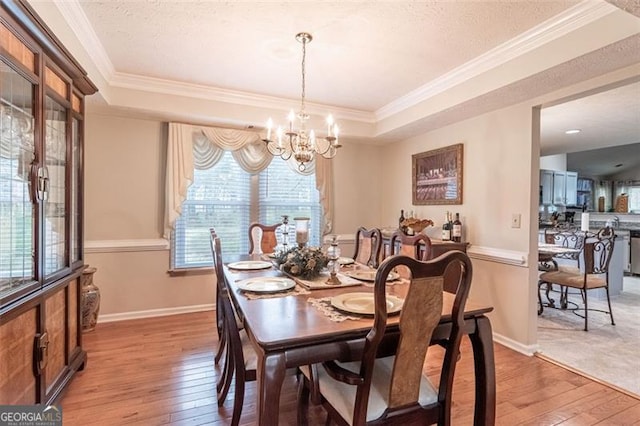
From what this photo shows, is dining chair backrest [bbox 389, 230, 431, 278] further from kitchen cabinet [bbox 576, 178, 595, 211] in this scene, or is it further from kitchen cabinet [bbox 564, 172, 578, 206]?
kitchen cabinet [bbox 576, 178, 595, 211]

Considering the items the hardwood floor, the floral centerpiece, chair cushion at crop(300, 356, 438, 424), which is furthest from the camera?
the floral centerpiece

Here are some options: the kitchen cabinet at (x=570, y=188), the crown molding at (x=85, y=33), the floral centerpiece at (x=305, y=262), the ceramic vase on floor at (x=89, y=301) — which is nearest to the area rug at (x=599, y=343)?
the floral centerpiece at (x=305, y=262)

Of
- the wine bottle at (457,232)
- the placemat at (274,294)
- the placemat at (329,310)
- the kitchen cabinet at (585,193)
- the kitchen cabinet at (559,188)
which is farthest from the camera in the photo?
the kitchen cabinet at (585,193)

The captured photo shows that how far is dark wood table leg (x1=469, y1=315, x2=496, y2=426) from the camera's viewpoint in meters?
1.57

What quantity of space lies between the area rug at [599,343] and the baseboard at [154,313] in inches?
139

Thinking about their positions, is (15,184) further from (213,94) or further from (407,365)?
(213,94)

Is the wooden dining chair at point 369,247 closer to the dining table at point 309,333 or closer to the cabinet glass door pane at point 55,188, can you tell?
the dining table at point 309,333

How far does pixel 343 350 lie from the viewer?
132 centimetres

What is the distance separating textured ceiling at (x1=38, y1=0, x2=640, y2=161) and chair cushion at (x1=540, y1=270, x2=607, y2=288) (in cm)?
187

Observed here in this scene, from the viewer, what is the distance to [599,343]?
300 cm

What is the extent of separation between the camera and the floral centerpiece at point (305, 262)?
7.31ft

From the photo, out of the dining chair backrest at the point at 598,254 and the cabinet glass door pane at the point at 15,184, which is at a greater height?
the cabinet glass door pane at the point at 15,184

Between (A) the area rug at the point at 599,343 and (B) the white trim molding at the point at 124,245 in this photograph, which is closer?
(A) the area rug at the point at 599,343

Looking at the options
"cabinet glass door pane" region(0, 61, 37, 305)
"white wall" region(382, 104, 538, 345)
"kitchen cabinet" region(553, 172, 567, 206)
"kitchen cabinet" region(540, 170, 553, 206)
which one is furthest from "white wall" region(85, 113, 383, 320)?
"kitchen cabinet" region(553, 172, 567, 206)
